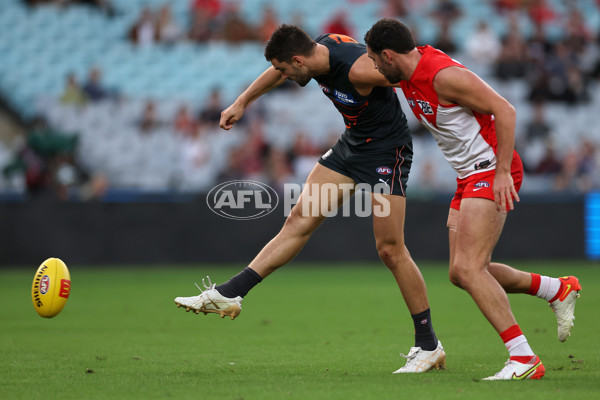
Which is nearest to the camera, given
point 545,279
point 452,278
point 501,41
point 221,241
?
point 452,278

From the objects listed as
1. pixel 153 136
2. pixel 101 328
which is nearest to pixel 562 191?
pixel 153 136

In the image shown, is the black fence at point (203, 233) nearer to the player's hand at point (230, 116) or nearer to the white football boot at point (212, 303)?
the player's hand at point (230, 116)

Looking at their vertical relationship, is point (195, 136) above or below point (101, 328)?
above

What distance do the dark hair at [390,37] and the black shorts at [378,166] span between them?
991 mm

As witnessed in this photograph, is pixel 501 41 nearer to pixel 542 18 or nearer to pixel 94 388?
pixel 542 18

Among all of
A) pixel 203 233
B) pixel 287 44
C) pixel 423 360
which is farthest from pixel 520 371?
pixel 203 233

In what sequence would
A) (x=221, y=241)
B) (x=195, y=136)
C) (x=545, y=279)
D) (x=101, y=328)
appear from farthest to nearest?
1. (x=195, y=136)
2. (x=221, y=241)
3. (x=101, y=328)
4. (x=545, y=279)

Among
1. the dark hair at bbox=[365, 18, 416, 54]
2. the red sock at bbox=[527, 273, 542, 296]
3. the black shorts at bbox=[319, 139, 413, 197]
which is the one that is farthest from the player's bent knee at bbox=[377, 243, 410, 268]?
the dark hair at bbox=[365, 18, 416, 54]

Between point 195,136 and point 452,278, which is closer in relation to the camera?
point 452,278

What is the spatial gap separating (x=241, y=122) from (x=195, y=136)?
3.71ft

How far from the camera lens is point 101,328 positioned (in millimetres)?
8297

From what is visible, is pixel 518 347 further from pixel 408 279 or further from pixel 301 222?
pixel 301 222

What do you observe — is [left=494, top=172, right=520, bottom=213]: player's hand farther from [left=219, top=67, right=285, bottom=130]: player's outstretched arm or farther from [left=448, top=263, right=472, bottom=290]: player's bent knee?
[left=219, top=67, right=285, bottom=130]: player's outstretched arm

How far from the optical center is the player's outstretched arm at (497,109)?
5.22 metres
